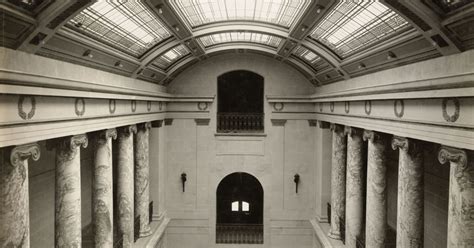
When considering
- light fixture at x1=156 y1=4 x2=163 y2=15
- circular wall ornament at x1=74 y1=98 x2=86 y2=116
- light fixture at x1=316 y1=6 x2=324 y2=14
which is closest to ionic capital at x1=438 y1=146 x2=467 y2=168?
light fixture at x1=316 y1=6 x2=324 y2=14

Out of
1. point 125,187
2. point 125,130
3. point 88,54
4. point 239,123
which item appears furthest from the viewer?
point 239,123

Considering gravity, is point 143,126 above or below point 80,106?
below

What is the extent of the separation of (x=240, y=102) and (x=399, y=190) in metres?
11.9

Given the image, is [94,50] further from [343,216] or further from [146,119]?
[343,216]

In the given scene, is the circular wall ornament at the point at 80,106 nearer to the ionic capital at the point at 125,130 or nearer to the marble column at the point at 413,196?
the ionic capital at the point at 125,130

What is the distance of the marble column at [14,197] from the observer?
614 centimetres

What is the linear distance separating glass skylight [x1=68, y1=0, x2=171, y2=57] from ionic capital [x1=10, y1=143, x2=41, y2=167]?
2463 mm

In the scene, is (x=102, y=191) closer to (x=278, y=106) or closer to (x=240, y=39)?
(x=240, y=39)

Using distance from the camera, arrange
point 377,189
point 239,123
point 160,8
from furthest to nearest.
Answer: point 239,123, point 377,189, point 160,8

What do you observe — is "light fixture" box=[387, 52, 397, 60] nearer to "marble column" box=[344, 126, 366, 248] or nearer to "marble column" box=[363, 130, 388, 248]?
"marble column" box=[363, 130, 388, 248]

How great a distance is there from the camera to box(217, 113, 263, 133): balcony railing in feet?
61.1

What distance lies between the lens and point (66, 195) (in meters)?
8.58

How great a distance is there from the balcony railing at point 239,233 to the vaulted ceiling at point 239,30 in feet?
24.4

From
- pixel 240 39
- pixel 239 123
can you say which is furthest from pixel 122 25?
pixel 239 123
